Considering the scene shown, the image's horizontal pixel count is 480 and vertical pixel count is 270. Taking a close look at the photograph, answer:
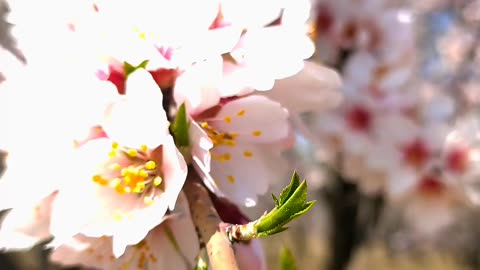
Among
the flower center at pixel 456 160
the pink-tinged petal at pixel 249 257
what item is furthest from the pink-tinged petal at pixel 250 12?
the flower center at pixel 456 160

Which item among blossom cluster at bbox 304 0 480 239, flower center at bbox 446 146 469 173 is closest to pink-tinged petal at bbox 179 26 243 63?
blossom cluster at bbox 304 0 480 239

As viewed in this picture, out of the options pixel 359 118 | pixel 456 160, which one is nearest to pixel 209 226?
pixel 359 118

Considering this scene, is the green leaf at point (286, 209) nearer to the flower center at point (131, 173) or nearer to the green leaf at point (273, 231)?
the green leaf at point (273, 231)

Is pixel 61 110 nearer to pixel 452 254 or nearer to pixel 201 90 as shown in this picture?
pixel 201 90

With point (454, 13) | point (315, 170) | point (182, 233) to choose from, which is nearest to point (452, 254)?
point (315, 170)

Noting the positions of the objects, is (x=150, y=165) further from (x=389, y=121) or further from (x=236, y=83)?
(x=389, y=121)

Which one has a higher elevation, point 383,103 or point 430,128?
point 383,103
